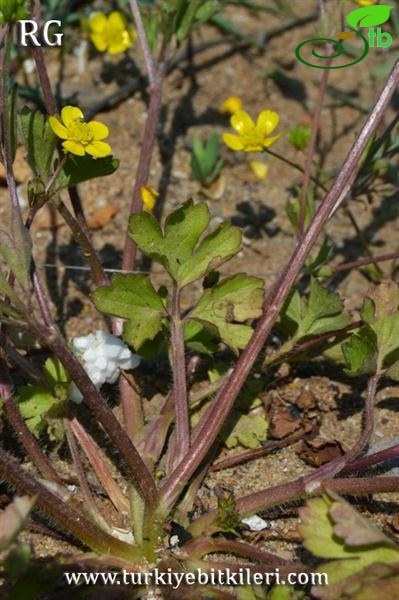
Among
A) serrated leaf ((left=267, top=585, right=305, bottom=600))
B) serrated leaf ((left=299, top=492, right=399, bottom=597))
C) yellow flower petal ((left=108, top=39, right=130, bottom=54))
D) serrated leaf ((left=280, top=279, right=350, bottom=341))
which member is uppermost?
yellow flower petal ((left=108, top=39, right=130, bottom=54))

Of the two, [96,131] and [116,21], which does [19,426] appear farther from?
[116,21]

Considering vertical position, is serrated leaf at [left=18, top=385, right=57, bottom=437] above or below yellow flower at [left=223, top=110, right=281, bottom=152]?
below

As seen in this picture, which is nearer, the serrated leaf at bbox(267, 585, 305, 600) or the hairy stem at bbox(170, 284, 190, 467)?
the serrated leaf at bbox(267, 585, 305, 600)

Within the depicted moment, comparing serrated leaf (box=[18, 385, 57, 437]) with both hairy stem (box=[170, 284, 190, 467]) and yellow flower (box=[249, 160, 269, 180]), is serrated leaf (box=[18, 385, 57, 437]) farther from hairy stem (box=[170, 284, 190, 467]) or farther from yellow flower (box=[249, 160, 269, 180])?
yellow flower (box=[249, 160, 269, 180])

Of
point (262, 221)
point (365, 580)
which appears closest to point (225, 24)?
point (262, 221)

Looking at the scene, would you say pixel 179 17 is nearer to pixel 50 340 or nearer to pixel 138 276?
pixel 138 276

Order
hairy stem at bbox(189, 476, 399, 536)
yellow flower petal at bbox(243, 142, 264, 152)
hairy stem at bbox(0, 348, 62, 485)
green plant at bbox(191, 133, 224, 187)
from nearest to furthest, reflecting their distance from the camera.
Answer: hairy stem at bbox(189, 476, 399, 536)
hairy stem at bbox(0, 348, 62, 485)
yellow flower petal at bbox(243, 142, 264, 152)
green plant at bbox(191, 133, 224, 187)

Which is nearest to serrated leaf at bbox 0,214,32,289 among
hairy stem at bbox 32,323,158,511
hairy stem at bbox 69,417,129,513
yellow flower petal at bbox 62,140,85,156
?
Result: hairy stem at bbox 32,323,158,511
